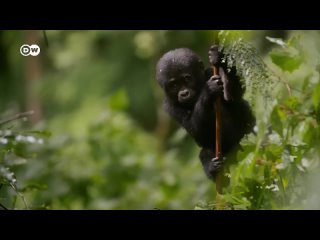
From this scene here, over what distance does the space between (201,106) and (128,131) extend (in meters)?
1.61

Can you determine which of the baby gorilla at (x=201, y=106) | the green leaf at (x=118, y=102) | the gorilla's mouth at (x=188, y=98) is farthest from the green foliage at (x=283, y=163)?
the green leaf at (x=118, y=102)

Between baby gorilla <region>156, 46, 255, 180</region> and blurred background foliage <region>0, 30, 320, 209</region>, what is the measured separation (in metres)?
0.08

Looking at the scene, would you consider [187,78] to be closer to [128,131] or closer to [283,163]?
[283,163]

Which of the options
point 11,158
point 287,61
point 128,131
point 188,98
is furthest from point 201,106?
point 128,131

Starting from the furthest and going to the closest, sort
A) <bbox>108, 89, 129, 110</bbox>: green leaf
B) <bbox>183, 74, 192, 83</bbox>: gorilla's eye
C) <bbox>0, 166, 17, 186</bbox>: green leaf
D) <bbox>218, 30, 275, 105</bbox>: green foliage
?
1. <bbox>108, 89, 129, 110</bbox>: green leaf
2. <bbox>183, 74, 192, 83</bbox>: gorilla's eye
3. <bbox>218, 30, 275, 105</bbox>: green foliage
4. <bbox>0, 166, 17, 186</bbox>: green leaf

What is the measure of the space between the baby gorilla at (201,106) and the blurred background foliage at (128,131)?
0.08 meters

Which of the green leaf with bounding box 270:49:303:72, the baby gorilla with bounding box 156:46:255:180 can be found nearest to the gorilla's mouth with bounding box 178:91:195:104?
the baby gorilla with bounding box 156:46:255:180

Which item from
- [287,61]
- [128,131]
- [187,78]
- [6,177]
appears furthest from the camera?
[128,131]

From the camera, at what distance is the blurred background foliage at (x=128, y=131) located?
260 centimetres

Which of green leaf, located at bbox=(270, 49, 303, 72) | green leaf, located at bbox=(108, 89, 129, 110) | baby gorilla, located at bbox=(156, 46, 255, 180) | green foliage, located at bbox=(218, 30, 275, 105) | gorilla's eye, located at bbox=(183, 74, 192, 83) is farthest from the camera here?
green leaf, located at bbox=(108, 89, 129, 110)

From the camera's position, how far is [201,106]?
291 cm

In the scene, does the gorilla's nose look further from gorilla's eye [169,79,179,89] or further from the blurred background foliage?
the blurred background foliage

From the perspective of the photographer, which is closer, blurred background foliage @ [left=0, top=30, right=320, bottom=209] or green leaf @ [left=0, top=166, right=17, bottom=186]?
green leaf @ [left=0, top=166, right=17, bottom=186]

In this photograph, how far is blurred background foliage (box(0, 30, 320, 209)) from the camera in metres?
2.60
